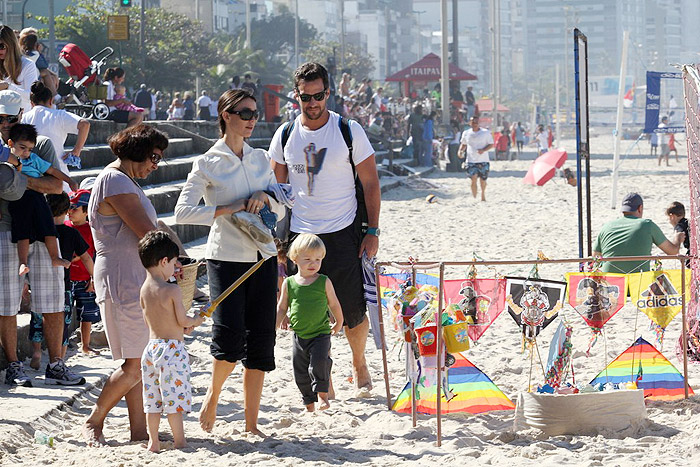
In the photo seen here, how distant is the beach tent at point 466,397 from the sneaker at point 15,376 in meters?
2.23

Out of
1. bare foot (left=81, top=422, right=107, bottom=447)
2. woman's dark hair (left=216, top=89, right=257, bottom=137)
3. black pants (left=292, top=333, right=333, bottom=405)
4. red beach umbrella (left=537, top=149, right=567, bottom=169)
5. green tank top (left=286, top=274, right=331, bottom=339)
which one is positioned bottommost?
bare foot (left=81, top=422, right=107, bottom=447)

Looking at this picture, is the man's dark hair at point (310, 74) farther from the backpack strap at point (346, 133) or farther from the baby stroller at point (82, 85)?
the baby stroller at point (82, 85)

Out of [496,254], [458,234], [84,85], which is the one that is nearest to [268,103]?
[84,85]

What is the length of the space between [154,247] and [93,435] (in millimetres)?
1102

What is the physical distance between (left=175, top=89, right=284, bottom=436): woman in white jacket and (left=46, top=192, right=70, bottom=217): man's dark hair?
188 centimetres

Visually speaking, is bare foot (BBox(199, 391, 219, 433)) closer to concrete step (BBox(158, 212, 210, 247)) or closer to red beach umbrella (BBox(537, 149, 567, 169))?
concrete step (BBox(158, 212, 210, 247))

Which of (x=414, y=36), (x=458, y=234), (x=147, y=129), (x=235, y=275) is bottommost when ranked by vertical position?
(x=458, y=234)

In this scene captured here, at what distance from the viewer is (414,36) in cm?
18000

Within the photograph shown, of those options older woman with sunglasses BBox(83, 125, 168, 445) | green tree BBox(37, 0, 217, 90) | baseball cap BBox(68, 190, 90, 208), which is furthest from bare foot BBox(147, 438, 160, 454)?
green tree BBox(37, 0, 217, 90)

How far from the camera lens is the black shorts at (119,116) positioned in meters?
16.6

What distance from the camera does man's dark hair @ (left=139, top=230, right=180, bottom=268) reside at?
4.96 meters

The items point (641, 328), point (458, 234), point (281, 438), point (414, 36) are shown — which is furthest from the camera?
point (414, 36)

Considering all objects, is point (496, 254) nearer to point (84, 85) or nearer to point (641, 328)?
point (641, 328)

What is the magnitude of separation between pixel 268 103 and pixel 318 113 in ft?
71.3
